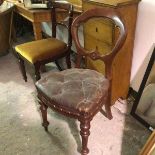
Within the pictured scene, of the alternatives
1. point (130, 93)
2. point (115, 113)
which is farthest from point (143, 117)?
point (130, 93)

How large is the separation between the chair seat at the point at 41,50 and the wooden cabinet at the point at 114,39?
1.16 ft

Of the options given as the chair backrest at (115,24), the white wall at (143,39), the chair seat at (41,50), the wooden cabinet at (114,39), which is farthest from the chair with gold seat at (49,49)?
the white wall at (143,39)

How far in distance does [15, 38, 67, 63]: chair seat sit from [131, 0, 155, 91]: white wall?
0.74 metres

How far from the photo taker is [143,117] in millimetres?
1818

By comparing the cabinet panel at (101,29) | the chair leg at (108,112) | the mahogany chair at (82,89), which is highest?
the cabinet panel at (101,29)

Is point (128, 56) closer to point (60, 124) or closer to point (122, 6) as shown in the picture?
point (122, 6)

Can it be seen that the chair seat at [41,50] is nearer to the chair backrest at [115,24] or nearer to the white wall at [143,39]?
the chair backrest at [115,24]

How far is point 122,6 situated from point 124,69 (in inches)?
22.2

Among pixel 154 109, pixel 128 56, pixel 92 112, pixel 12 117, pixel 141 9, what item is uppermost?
pixel 141 9

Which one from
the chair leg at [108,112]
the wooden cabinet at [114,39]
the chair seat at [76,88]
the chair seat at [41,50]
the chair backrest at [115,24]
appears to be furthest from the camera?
the chair seat at [41,50]

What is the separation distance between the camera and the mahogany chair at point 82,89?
1.37 m

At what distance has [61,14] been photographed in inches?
96.1

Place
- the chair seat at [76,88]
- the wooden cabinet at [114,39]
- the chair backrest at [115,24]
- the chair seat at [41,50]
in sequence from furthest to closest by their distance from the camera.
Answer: the chair seat at [41,50] → the wooden cabinet at [114,39] → the chair backrest at [115,24] → the chair seat at [76,88]

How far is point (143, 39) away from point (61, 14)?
1031 mm
